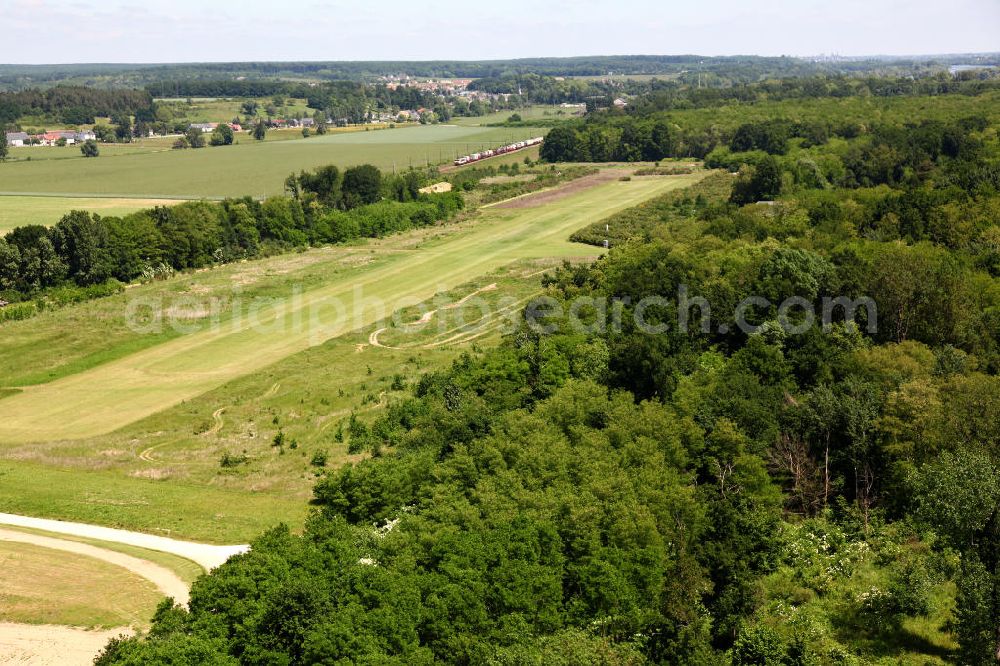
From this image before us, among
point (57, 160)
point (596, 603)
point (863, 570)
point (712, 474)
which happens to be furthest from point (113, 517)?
point (57, 160)

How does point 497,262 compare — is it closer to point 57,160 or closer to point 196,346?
point 196,346

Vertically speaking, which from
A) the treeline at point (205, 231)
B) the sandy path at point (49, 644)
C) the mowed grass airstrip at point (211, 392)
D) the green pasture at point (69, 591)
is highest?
the treeline at point (205, 231)

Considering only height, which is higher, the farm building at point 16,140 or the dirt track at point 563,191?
the farm building at point 16,140

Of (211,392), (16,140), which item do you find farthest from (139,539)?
(16,140)

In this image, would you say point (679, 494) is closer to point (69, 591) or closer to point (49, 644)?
point (49, 644)

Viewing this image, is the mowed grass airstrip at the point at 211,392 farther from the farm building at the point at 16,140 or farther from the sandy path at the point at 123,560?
the farm building at the point at 16,140

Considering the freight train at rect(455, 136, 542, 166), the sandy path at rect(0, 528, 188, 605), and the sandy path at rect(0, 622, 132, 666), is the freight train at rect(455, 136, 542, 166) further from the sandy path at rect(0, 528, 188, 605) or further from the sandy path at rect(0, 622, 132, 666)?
the sandy path at rect(0, 622, 132, 666)

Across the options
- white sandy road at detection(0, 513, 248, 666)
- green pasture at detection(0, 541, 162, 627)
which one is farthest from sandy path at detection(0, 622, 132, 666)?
green pasture at detection(0, 541, 162, 627)

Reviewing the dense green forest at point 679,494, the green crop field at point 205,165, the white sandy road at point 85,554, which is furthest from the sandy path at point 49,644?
the green crop field at point 205,165
